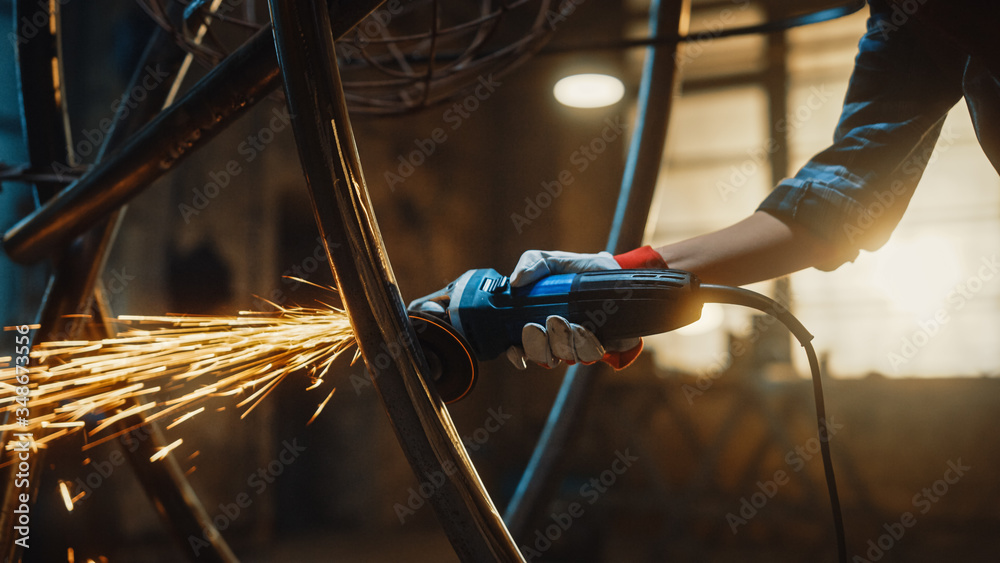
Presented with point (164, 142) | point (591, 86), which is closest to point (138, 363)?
point (164, 142)

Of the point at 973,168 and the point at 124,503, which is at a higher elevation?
the point at 973,168

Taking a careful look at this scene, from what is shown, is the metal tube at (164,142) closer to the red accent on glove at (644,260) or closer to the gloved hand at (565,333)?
the gloved hand at (565,333)

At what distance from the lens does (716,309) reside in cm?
392

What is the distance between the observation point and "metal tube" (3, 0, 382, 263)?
542mm

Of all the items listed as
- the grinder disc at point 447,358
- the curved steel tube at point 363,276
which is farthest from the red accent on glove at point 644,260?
the curved steel tube at point 363,276

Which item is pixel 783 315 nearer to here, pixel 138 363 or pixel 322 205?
pixel 322 205

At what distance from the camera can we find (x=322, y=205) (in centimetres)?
41

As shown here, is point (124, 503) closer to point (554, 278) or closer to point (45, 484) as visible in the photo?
point (45, 484)

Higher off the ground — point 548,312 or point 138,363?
point 138,363

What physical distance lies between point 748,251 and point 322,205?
0.56 metres

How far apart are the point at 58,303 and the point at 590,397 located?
84 cm

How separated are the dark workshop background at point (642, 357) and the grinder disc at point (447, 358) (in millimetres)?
2533

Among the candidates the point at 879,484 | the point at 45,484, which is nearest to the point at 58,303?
the point at 45,484

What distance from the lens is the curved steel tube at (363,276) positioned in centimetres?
41
